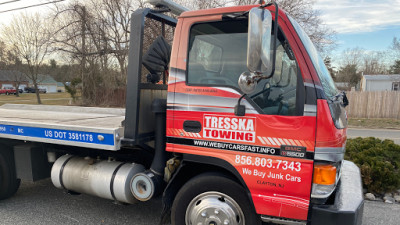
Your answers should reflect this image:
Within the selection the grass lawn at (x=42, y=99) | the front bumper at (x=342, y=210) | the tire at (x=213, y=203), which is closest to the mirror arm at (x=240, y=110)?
the tire at (x=213, y=203)

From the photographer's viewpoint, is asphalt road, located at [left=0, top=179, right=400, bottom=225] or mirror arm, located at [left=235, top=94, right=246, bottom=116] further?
asphalt road, located at [left=0, top=179, right=400, bottom=225]

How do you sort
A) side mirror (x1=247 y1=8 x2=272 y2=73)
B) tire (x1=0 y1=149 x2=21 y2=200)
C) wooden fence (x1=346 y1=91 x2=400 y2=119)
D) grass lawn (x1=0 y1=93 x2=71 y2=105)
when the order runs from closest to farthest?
side mirror (x1=247 y1=8 x2=272 y2=73) < tire (x1=0 y1=149 x2=21 y2=200) < wooden fence (x1=346 y1=91 x2=400 y2=119) < grass lawn (x1=0 y1=93 x2=71 y2=105)

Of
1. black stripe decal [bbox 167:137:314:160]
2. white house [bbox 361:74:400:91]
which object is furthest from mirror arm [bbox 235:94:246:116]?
white house [bbox 361:74:400:91]

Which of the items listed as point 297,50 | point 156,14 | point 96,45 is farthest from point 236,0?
point 297,50

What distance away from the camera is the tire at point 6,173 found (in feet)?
13.8

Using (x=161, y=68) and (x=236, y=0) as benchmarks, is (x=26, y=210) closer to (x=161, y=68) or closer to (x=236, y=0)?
(x=161, y=68)

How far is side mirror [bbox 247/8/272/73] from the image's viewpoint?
2113 millimetres

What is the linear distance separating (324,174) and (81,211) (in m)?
3.46

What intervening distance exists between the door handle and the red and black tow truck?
0.03ft

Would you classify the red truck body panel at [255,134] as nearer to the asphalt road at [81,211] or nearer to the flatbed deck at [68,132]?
the flatbed deck at [68,132]

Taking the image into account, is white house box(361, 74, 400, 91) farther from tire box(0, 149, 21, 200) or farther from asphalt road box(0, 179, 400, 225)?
tire box(0, 149, 21, 200)

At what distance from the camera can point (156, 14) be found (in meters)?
3.50

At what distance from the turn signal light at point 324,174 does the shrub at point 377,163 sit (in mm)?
2845

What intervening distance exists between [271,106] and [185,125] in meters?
0.88
